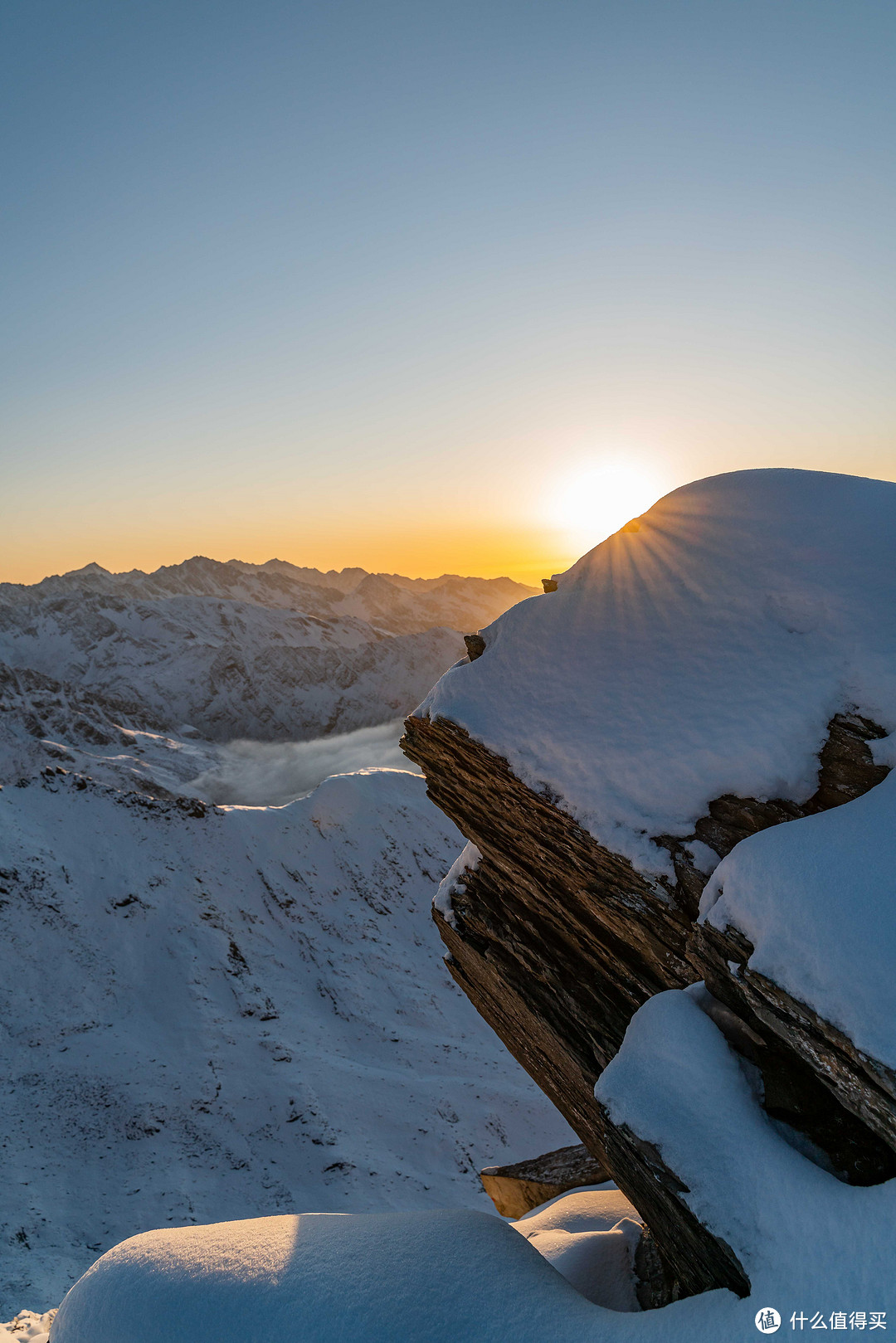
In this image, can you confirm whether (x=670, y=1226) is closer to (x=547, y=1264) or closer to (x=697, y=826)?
(x=547, y=1264)

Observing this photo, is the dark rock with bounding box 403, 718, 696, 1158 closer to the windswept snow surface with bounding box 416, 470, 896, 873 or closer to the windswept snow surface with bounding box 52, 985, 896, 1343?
the windswept snow surface with bounding box 416, 470, 896, 873

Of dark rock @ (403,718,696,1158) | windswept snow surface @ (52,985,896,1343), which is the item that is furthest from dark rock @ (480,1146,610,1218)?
windswept snow surface @ (52,985,896,1343)

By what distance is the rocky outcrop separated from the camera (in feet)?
19.6

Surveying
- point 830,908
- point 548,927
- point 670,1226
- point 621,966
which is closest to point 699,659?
point 830,908

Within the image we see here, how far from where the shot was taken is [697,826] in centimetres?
845

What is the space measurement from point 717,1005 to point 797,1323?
2832 millimetres

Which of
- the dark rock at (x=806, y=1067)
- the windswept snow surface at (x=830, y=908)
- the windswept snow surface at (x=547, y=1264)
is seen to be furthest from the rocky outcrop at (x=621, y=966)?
the windswept snow surface at (x=547, y=1264)

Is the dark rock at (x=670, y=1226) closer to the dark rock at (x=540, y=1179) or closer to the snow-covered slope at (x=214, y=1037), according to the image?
the dark rock at (x=540, y=1179)

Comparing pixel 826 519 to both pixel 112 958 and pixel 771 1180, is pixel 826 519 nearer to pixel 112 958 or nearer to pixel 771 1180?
pixel 771 1180

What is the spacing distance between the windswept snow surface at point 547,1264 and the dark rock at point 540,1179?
868 centimetres

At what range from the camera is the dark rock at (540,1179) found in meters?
15.5

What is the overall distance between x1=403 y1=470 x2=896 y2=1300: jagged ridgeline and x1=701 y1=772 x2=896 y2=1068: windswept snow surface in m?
0.02

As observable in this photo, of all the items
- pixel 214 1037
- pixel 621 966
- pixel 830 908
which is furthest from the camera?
pixel 214 1037

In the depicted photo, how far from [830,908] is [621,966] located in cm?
494
